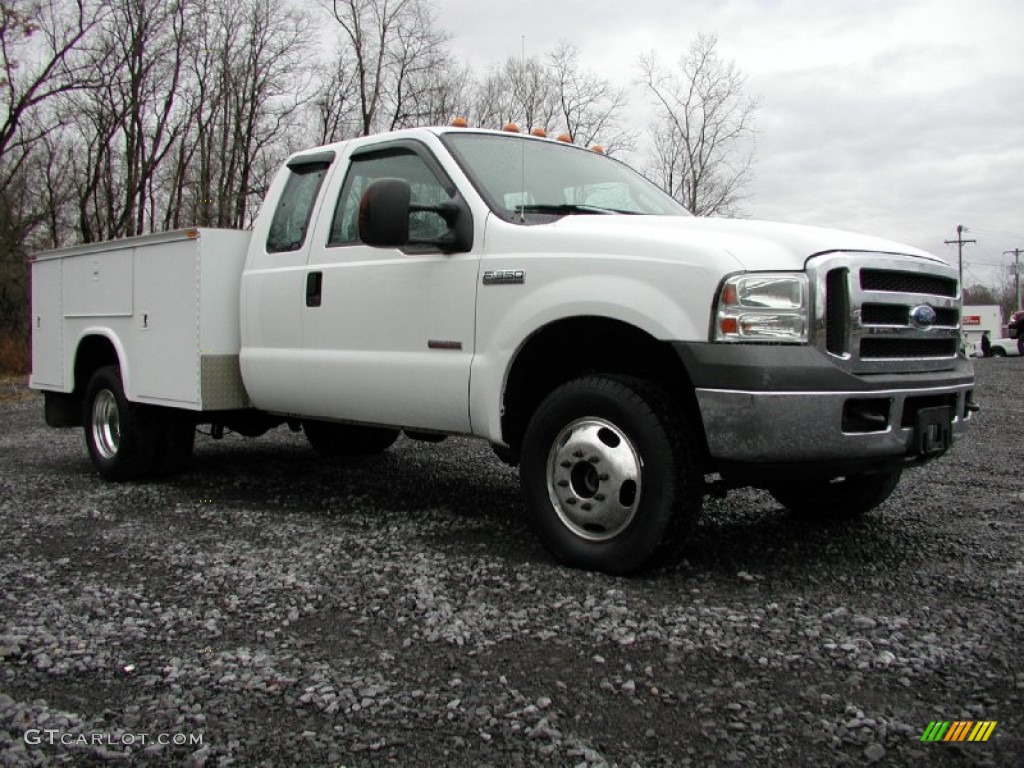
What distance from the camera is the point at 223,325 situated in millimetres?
5758

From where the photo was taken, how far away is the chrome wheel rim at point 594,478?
3799 mm

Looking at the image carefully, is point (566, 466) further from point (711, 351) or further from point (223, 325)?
point (223, 325)

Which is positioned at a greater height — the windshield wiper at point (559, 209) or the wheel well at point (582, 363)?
the windshield wiper at point (559, 209)

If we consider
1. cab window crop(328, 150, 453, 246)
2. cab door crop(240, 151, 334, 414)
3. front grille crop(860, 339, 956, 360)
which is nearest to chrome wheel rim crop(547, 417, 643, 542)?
Result: front grille crop(860, 339, 956, 360)

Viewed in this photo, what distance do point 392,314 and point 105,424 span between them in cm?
309

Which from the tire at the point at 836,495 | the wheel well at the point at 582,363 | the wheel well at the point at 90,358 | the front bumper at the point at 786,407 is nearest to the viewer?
the front bumper at the point at 786,407

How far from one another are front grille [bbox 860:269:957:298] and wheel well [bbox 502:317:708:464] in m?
0.82

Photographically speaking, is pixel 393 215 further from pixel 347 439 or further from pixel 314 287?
pixel 347 439

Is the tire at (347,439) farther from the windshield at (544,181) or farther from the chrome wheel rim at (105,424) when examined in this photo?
the windshield at (544,181)

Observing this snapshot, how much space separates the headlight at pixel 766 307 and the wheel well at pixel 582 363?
0.33 metres

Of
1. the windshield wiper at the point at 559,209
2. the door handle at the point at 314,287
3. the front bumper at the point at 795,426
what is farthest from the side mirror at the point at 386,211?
the front bumper at the point at 795,426

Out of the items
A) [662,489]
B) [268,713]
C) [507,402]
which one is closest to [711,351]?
[662,489]

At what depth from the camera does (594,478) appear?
398 cm

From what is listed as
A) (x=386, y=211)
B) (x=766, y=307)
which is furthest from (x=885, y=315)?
(x=386, y=211)
